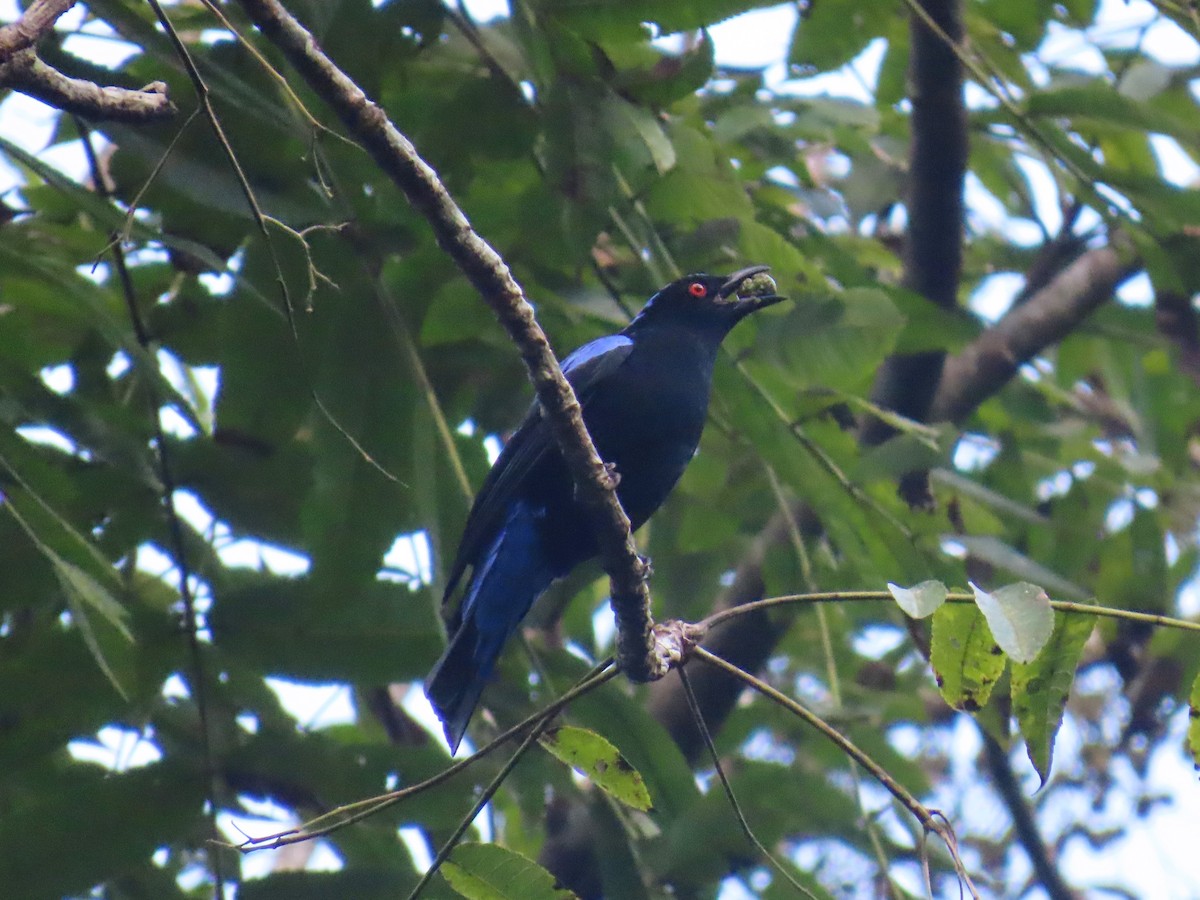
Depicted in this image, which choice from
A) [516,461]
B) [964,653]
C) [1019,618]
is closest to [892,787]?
[964,653]

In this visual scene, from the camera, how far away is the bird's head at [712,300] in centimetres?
426

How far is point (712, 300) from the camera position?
4344 mm

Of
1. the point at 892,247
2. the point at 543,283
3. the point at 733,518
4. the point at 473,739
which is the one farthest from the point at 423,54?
the point at 892,247

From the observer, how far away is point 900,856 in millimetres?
5344

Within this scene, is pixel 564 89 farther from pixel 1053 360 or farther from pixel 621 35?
pixel 1053 360

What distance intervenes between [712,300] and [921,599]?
84.4 inches

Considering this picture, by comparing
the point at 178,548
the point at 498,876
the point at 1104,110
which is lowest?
the point at 498,876

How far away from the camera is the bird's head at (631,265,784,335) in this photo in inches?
168

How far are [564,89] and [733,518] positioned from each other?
1784 mm

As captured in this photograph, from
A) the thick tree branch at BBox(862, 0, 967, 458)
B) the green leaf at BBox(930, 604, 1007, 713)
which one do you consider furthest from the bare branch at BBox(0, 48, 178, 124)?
the thick tree branch at BBox(862, 0, 967, 458)

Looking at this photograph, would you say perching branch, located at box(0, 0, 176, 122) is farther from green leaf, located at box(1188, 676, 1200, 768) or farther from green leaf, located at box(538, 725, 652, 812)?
green leaf, located at box(1188, 676, 1200, 768)

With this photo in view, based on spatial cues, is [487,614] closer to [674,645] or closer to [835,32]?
[674,645]

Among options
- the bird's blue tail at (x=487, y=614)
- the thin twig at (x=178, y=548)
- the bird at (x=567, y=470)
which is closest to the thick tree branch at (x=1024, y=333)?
the bird at (x=567, y=470)

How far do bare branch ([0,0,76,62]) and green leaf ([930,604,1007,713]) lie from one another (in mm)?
1615
